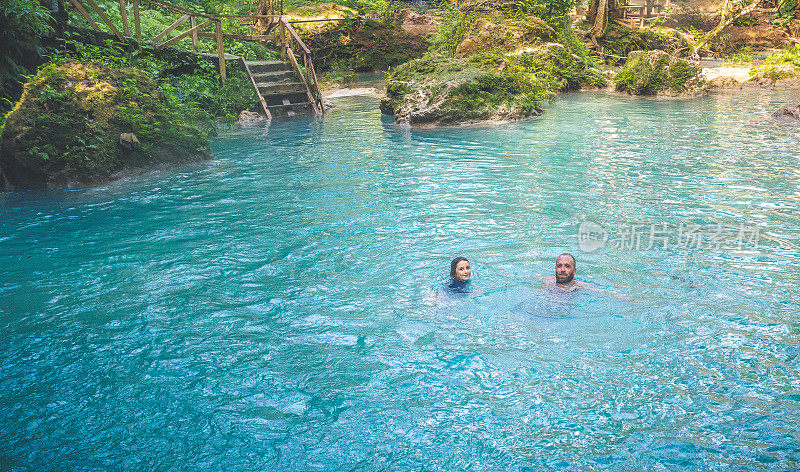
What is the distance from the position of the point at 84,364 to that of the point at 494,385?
3495 millimetres

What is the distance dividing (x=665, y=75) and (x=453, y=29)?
815 centimetres

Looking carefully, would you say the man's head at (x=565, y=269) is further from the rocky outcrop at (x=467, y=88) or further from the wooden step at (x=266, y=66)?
the wooden step at (x=266, y=66)

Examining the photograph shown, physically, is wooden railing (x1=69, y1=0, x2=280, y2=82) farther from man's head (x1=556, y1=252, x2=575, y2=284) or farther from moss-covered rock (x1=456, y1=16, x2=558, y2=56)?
man's head (x1=556, y1=252, x2=575, y2=284)

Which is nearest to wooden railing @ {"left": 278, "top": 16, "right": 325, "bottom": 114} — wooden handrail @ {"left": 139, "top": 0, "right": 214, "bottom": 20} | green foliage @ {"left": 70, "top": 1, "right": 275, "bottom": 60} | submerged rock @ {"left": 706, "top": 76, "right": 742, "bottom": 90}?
green foliage @ {"left": 70, "top": 1, "right": 275, "bottom": 60}

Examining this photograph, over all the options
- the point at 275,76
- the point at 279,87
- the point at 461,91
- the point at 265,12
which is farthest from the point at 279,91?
the point at 265,12

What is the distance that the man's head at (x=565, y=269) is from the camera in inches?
238

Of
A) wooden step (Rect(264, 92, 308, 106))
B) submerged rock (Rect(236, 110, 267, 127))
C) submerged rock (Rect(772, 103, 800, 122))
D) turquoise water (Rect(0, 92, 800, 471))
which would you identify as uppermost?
wooden step (Rect(264, 92, 308, 106))

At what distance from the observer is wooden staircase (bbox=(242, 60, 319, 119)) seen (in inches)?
730

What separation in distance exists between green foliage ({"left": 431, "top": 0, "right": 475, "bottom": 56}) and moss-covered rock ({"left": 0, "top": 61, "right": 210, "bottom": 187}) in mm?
13201

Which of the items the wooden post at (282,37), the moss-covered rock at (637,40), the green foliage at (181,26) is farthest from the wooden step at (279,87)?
the moss-covered rock at (637,40)

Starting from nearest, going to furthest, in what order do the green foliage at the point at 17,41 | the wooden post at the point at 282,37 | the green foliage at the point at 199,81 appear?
the green foliage at the point at 17,41
the green foliage at the point at 199,81
the wooden post at the point at 282,37

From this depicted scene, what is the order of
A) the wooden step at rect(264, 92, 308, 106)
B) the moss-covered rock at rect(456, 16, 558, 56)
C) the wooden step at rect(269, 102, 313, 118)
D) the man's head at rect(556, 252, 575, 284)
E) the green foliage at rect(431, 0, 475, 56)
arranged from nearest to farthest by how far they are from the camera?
the man's head at rect(556, 252, 575, 284) < the wooden step at rect(269, 102, 313, 118) < the wooden step at rect(264, 92, 308, 106) < the moss-covered rock at rect(456, 16, 558, 56) < the green foliage at rect(431, 0, 475, 56)

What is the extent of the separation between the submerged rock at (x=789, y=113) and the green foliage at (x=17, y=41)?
17.5m

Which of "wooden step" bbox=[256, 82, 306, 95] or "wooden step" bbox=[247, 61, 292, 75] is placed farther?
"wooden step" bbox=[247, 61, 292, 75]
